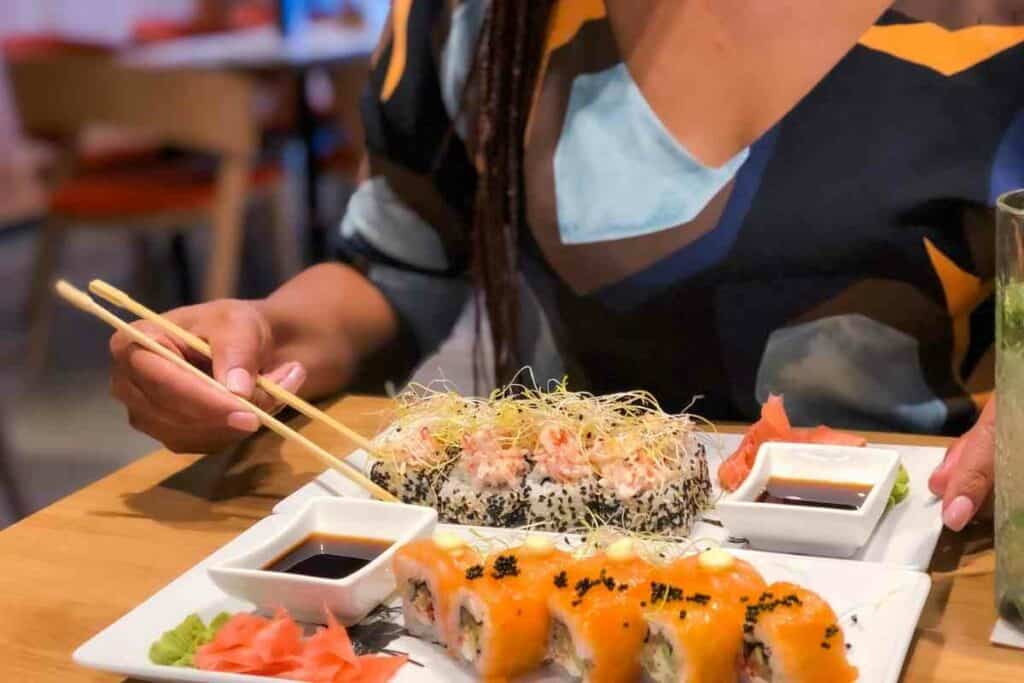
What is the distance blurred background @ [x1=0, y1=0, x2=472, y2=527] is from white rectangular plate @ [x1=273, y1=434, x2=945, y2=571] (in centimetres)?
216

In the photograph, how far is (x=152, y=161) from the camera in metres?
4.69

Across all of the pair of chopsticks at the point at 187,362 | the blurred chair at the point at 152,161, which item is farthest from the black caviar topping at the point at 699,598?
the blurred chair at the point at 152,161

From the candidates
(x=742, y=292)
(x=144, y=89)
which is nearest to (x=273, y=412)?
(x=742, y=292)

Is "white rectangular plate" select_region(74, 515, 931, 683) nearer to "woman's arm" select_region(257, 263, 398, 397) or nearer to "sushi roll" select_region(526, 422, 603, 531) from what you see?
"sushi roll" select_region(526, 422, 603, 531)

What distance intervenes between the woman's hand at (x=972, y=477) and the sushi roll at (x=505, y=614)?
300mm

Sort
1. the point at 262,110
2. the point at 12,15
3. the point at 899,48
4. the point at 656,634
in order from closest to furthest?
the point at 656,634, the point at 899,48, the point at 262,110, the point at 12,15

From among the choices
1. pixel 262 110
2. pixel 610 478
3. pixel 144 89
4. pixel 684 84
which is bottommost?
pixel 262 110

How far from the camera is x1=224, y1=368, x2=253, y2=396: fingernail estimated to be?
127cm

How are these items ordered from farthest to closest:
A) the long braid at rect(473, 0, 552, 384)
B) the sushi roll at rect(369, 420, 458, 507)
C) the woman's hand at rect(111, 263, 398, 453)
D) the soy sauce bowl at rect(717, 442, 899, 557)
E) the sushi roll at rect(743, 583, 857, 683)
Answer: the long braid at rect(473, 0, 552, 384) < the woman's hand at rect(111, 263, 398, 453) < the sushi roll at rect(369, 420, 458, 507) < the soy sauce bowl at rect(717, 442, 899, 557) < the sushi roll at rect(743, 583, 857, 683)

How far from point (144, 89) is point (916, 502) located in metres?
3.16

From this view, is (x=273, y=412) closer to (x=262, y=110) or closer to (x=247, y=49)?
(x=247, y=49)

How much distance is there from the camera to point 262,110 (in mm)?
5562

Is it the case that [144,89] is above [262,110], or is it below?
above

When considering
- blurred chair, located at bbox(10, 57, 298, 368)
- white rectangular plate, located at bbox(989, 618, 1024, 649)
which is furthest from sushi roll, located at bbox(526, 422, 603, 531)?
blurred chair, located at bbox(10, 57, 298, 368)
